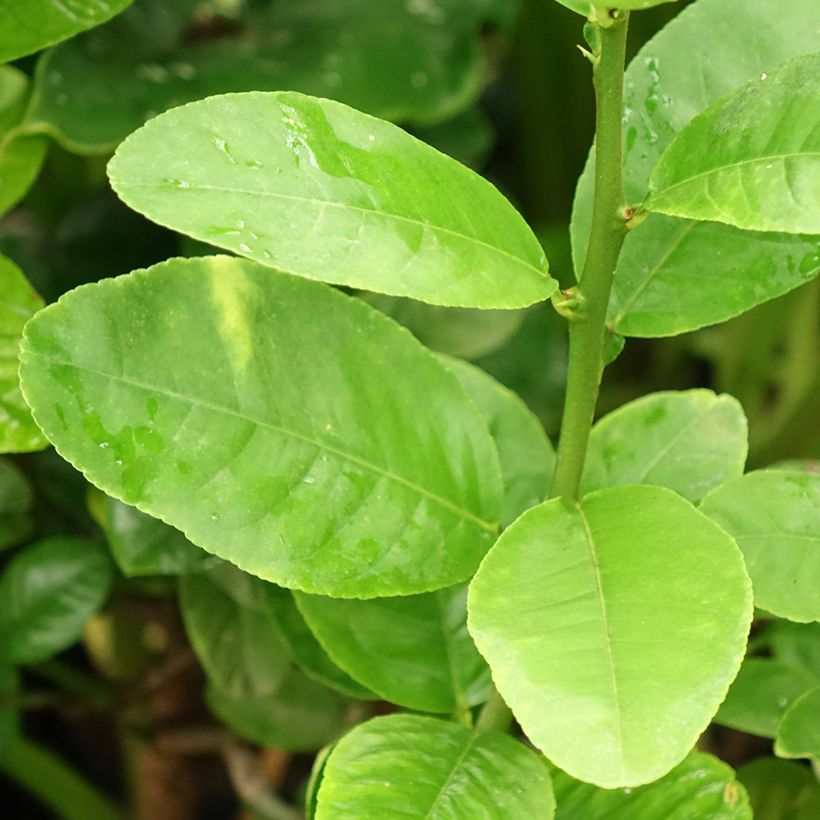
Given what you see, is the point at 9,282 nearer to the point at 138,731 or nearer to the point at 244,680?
the point at 244,680

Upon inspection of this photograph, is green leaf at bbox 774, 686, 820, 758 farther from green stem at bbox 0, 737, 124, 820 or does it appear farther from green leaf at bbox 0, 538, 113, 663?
green stem at bbox 0, 737, 124, 820

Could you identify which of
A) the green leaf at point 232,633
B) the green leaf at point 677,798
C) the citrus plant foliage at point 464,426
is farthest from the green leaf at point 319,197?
the green leaf at point 232,633

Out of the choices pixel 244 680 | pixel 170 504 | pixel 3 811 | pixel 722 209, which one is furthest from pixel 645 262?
pixel 3 811

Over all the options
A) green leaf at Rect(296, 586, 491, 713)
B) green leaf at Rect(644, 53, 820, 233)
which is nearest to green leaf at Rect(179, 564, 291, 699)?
green leaf at Rect(296, 586, 491, 713)

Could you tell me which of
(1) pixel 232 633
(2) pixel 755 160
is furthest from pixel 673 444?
(1) pixel 232 633

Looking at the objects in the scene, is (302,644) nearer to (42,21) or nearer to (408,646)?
(408,646)

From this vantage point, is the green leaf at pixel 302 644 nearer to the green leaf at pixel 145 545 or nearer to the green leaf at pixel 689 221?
the green leaf at pixel 145 545
